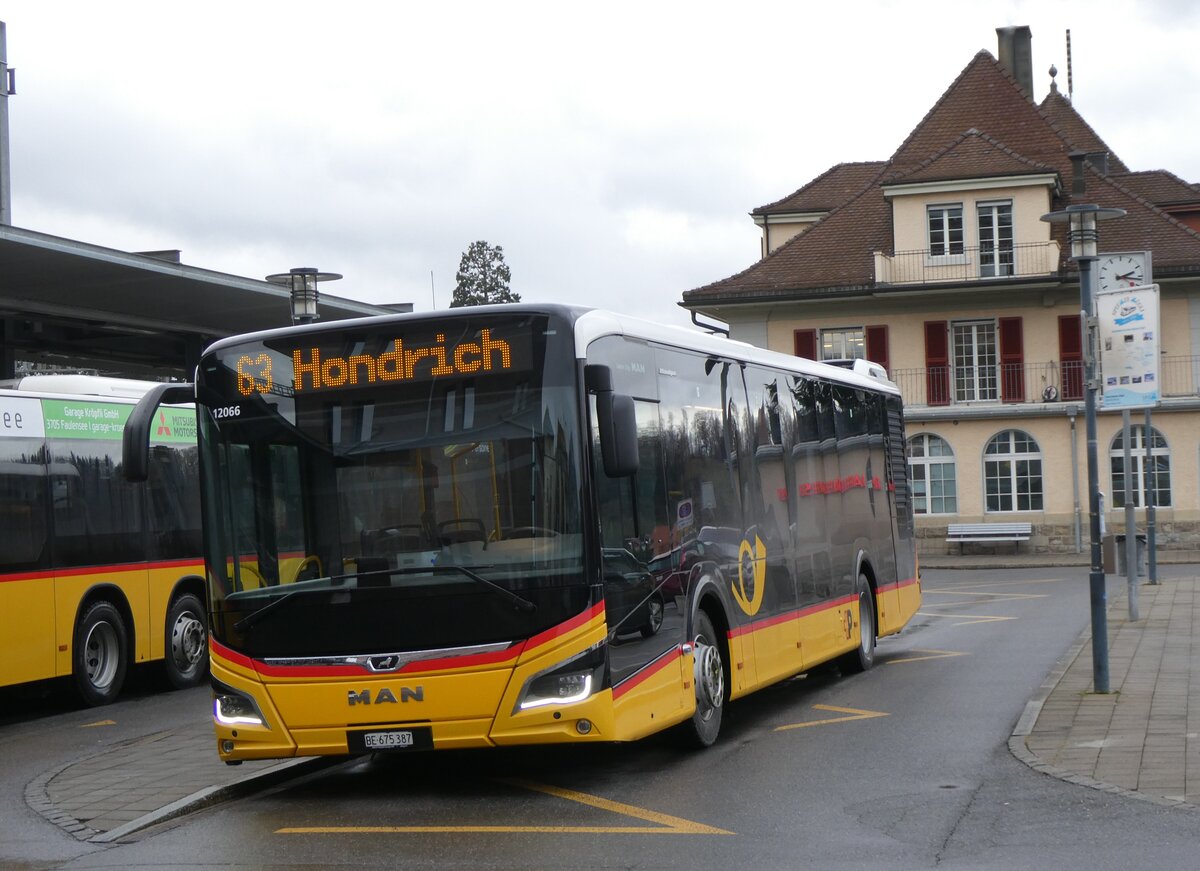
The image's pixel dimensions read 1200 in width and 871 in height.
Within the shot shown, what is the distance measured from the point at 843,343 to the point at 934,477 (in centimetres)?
Answer: 470

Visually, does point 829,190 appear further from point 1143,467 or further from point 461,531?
point 461,531

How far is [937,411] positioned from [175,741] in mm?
36426

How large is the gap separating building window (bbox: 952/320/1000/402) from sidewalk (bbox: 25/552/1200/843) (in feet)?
105

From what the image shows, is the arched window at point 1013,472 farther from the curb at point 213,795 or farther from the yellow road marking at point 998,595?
the curb at point 213,795

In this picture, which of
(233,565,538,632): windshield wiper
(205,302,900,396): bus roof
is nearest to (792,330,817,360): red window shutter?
(205,302,900,396): bus roof

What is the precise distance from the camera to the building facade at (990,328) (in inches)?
1796

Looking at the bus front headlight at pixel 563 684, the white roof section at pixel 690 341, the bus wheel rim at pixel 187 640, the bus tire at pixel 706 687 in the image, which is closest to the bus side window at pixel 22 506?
the bus wheel rim at pixel 187 640

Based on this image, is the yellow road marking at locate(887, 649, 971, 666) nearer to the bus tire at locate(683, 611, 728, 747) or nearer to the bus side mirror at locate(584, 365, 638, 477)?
the bus tire at locate(683, 611, 728, 747)

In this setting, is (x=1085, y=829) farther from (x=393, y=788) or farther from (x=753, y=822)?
(x=393, y=788)

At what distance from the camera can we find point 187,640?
17.7 meters

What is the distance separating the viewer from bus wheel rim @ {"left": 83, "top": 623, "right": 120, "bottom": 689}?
1611 cm

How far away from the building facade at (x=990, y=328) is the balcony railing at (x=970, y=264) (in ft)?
0.13

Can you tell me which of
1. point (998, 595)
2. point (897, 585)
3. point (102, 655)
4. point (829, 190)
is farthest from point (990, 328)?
point (102, 655)

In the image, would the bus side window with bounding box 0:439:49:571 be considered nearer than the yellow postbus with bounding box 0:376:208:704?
Yes
